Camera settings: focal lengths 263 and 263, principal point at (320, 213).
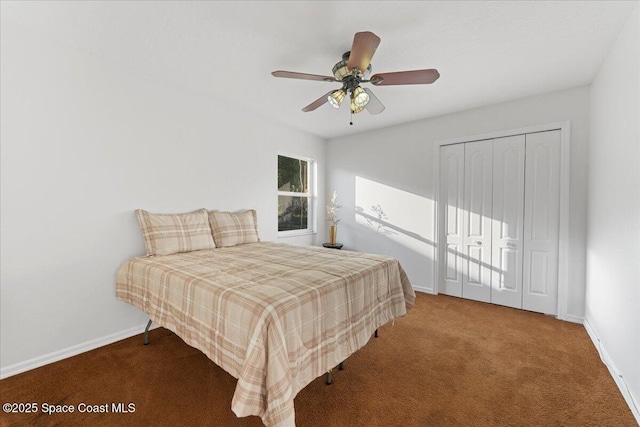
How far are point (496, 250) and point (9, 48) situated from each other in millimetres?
4839

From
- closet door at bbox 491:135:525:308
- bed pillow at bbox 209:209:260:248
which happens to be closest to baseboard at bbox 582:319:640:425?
closet door at bbox 491:135:525:308

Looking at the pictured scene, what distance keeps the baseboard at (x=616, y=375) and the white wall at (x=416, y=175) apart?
0.49 meters

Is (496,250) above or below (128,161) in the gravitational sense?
below

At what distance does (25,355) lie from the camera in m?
1.92

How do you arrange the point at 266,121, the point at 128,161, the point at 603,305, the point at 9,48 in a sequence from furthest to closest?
the point at 266,121
the point at 128,161
the point at 603,305
the point at 9,48

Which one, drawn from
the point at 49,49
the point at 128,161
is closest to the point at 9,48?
the point at 49,49

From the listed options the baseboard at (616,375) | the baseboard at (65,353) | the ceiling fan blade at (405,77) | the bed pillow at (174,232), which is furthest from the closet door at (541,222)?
the baseboard at (65,353)

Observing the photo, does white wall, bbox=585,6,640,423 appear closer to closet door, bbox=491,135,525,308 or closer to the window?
closet door, bbox=491,135,525,308

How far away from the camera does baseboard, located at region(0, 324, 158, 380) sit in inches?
73.4

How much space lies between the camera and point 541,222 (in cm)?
294

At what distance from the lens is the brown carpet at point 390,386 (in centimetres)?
149

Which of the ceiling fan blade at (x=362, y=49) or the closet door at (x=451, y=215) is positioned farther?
the closet door at (x=451, y=215)

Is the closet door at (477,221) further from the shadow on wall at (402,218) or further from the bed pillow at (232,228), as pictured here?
the bed pillow at (232,228)

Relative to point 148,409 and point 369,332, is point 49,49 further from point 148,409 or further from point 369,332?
point 369,332
